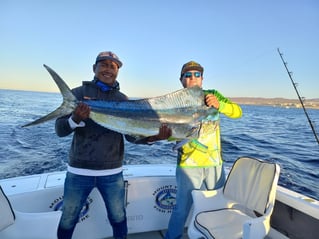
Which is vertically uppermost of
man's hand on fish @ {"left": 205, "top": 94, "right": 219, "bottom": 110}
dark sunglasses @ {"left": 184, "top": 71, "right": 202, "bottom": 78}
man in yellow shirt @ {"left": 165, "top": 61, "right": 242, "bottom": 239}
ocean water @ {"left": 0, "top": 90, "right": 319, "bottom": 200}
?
dark sunglasses @ {"left": 184, "top": 71, "right": 202, "bottom": 78}

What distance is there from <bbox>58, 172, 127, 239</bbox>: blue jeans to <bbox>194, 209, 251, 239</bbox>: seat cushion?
788 millimetres

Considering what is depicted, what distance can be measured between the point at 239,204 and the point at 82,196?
65.5 inches

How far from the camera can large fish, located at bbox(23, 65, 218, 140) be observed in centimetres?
224

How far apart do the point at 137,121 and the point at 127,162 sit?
5.32m

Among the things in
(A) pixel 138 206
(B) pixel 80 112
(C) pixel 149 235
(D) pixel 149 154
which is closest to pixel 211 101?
(B) pixel 80 112

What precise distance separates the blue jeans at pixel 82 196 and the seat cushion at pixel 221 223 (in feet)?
2.59

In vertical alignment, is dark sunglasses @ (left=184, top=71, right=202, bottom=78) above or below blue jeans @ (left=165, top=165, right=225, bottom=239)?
above

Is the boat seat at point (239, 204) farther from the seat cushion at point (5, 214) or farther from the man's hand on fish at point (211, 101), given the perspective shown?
the seat cushion at point (5, 214)

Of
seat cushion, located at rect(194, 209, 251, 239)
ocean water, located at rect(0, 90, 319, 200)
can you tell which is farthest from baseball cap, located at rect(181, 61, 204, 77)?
ocean water, located at rect(0, 90, 319, 200)

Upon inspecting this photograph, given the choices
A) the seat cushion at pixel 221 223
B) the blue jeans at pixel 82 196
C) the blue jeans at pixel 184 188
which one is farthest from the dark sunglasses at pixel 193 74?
the seat cushion at pixel 221 223

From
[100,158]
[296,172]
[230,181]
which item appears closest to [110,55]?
[100,158]

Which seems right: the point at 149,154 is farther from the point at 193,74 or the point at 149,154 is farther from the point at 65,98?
the point at 65,98

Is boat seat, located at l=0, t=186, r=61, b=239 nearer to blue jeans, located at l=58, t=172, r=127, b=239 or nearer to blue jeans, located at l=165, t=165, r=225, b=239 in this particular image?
blue jeans, located at l=58, t=172, r=127, b=239

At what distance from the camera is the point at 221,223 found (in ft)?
8.44
